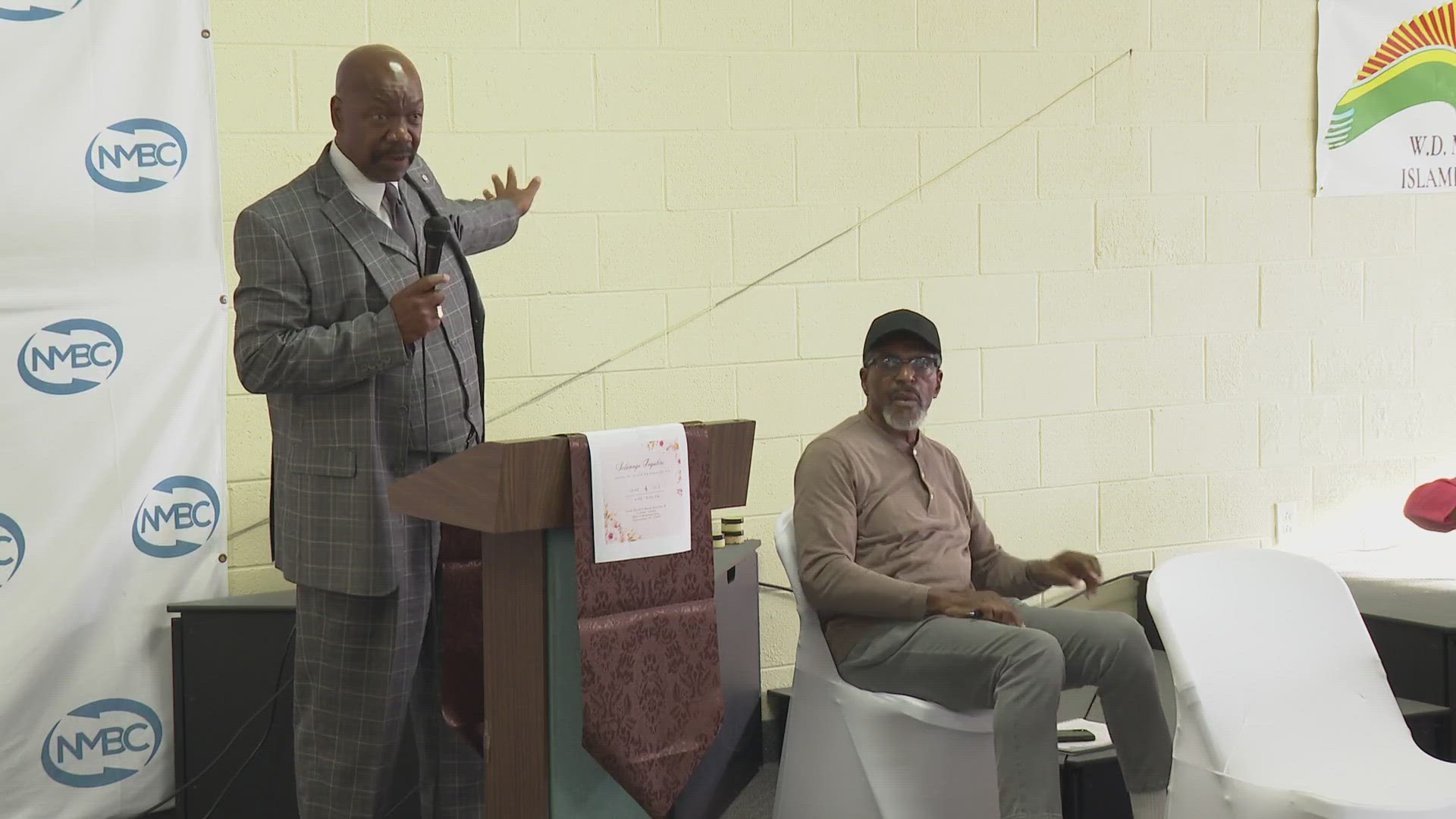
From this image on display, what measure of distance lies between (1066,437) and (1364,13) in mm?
1592

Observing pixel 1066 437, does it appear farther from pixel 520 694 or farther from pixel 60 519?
pixel 60 519

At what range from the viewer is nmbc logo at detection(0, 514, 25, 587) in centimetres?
297

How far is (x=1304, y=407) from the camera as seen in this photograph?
417cm

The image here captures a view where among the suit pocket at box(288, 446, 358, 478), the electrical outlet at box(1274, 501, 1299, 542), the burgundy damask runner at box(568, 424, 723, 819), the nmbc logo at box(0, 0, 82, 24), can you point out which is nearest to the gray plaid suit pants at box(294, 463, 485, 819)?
the suit pocket at box(288, 446, 358, 478)

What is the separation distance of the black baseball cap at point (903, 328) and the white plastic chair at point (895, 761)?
0.68 metres

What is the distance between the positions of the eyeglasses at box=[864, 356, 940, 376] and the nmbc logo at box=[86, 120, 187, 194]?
1.62m

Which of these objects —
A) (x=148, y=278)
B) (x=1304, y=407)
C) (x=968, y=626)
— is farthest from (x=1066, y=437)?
(x=148, y=278)

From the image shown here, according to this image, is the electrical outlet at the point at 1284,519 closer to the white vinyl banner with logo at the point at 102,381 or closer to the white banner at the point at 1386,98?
the white banner at the point at 1386,98

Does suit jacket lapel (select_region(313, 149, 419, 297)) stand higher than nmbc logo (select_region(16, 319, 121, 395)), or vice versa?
suit jacket lapel (select_region(313, 149, 419, 297))

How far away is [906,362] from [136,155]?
1745 millimetres

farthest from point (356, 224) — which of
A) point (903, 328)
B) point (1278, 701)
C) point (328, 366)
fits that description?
point (1278, 701)

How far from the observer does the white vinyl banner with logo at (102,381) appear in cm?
297

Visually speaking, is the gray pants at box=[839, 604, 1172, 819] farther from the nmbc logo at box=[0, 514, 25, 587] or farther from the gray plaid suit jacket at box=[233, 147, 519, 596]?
the nmbc logo at box=[0, 514, 25, 587]

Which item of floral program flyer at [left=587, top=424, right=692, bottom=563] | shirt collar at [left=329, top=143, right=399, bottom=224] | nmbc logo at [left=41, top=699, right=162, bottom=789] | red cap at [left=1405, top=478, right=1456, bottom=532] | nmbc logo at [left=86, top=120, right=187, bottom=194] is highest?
nmbc logo at [left=86, top=120, right=187, bottom=194]
